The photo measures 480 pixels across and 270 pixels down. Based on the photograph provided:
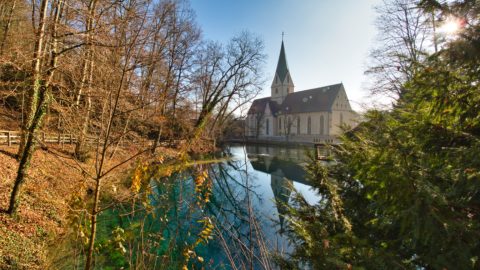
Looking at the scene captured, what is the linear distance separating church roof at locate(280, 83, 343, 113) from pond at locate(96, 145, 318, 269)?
3763cm

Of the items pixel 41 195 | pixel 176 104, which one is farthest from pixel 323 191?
pixel 176 104

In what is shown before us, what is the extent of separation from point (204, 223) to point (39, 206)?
6.98 m

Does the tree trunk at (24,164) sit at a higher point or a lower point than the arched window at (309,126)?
lower

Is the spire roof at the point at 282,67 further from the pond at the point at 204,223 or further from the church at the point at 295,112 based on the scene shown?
the pond at the point at 204,223

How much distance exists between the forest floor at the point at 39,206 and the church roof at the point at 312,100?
52536 mm

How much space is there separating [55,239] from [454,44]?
8043mm

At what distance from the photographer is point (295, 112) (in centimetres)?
6244

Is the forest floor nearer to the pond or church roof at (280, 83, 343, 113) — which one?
the pond

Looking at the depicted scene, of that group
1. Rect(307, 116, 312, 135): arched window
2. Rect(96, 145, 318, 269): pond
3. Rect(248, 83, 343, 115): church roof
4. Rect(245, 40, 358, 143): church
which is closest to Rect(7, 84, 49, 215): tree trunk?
Rect(96, 145, 318, 269): pond

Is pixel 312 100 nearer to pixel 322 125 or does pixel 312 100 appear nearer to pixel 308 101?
pixel 308 101

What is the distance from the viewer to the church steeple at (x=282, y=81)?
2596 inches

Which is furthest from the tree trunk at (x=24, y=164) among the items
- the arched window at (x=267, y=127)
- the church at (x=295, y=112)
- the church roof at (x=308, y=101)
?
the arched window at (x=267, y=127)

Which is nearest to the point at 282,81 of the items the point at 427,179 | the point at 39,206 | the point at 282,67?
the point at 282,67

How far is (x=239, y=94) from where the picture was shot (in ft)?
95.2
